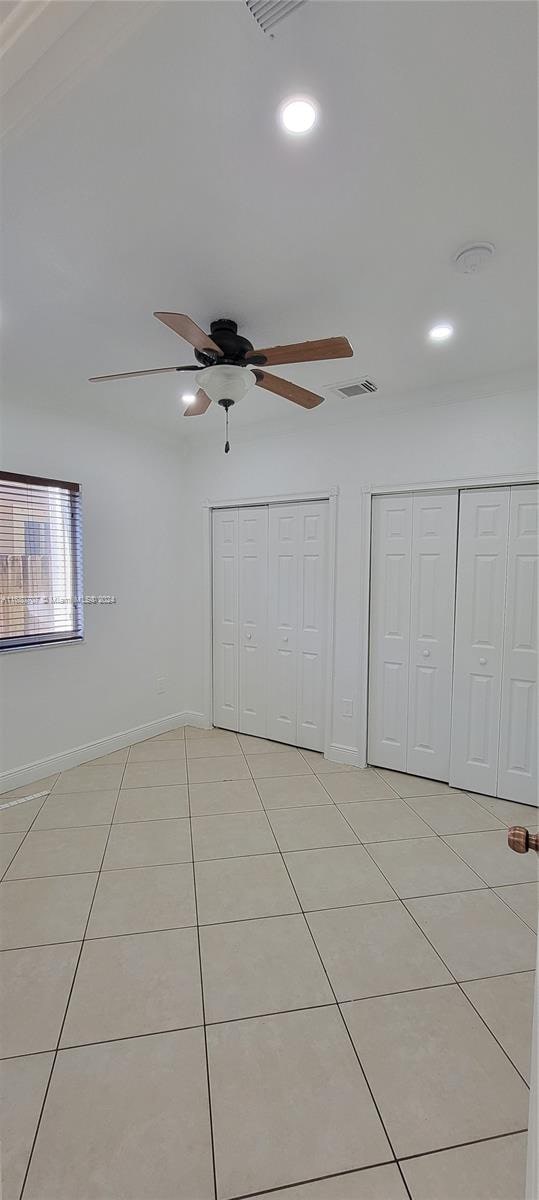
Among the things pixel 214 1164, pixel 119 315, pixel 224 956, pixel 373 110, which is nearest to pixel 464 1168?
pixel 214 1164

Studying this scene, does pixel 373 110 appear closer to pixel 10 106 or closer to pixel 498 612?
pixel 10 106

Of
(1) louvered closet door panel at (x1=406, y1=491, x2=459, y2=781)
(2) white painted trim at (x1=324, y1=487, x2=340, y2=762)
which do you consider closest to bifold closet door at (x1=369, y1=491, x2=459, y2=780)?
(1) louvered closet door panel at (x1=406, y1=491, x2=459, y2=781)

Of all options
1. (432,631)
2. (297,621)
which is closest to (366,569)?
(432,631)

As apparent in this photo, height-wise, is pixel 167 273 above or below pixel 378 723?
above

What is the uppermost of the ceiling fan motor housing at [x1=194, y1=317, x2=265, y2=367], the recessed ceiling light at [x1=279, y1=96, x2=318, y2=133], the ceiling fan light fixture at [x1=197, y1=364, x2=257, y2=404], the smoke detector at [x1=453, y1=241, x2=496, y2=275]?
the recessed ceiling light at [x1=279, y1=96, x2=318, y2=133]

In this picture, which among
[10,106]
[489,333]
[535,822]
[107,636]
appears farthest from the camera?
[107,636]

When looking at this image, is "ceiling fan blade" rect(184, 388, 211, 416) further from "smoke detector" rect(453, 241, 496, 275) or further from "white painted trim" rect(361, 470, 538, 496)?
"white painted trim" rect(361, 470, 538, 496)

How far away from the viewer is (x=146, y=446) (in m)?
4.22


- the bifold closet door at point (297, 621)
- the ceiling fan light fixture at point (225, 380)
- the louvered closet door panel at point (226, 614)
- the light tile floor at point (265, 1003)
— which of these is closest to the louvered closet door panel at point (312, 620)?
the bifold closet door at point (297, 621)

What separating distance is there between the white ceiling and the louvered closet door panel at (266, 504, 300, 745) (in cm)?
164

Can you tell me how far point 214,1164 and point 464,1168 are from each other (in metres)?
0.64

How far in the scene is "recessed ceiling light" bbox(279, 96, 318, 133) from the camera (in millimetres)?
1263

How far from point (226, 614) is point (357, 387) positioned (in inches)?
86.7

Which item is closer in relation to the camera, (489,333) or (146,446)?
(489,333)
